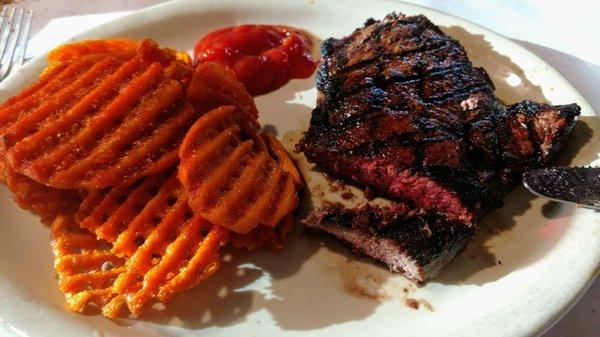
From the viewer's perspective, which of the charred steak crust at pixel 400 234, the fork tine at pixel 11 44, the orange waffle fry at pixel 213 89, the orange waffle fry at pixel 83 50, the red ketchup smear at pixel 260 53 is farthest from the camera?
the fork tine at pixel 11 44

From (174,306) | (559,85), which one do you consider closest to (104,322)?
(174,306)

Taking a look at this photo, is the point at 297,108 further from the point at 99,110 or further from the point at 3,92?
the point at 3,92

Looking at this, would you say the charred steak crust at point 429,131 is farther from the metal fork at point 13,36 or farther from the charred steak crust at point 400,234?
the metal fork at point 13,36

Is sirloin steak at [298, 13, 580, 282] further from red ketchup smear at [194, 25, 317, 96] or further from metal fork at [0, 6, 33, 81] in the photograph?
metal fork at [0, 6, 33, 81]

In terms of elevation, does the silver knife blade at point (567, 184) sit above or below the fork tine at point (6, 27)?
above

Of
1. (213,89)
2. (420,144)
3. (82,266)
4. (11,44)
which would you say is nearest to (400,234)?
(420,144)

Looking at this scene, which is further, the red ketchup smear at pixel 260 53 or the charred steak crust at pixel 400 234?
the red ketchup smear at pixel 260 53

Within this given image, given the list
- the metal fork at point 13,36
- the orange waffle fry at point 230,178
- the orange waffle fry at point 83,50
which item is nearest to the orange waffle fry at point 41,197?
the orange waffle fry at point 230,178
